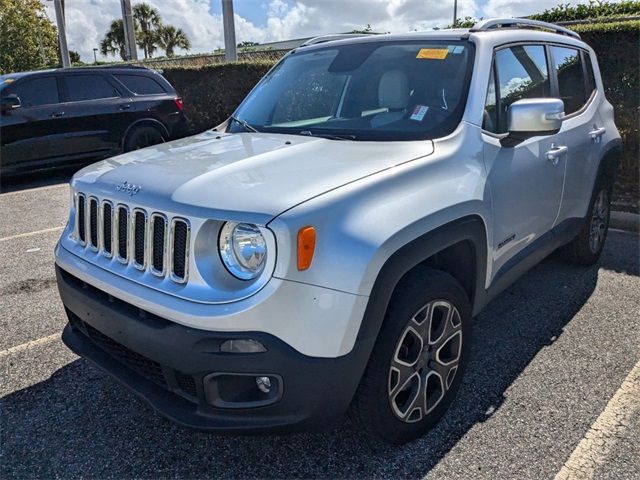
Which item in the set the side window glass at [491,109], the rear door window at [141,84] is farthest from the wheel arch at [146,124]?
the side window glass at [491,109]

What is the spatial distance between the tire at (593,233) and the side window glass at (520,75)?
1108 millimetres

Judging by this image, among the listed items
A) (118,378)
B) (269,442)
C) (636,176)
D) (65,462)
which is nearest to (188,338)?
(118,378)

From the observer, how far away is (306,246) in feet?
6.53

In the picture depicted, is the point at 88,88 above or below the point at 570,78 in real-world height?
below

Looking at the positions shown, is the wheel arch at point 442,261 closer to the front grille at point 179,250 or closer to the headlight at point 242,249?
the headlight at point 242,249

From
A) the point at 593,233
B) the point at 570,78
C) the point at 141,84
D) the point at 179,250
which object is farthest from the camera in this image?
the point at 141,84

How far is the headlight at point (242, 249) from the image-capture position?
2053 mm

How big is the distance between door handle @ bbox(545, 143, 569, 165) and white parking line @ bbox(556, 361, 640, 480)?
1313mm

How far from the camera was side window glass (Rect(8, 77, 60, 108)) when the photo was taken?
8523mm

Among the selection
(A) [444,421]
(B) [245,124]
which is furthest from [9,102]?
(A) [444,421]

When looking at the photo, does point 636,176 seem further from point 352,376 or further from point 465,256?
point 352,376

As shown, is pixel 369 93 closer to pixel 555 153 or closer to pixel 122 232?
pixel 555 153

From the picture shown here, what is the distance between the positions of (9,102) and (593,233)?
7.95 meters

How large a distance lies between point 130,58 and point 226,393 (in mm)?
30960
